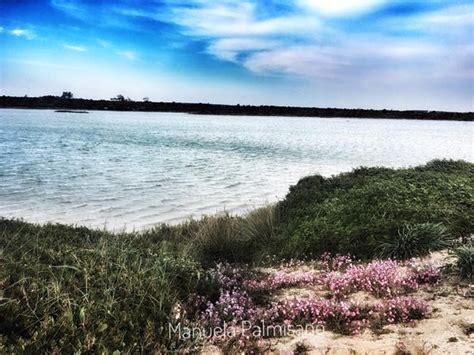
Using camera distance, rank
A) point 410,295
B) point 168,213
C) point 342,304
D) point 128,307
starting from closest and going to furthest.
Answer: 1. point 128,307
2. point 342,304
3. point 410,295
4. point 168,213

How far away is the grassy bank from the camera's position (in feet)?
15.0

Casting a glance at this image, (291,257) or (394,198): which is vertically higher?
(394,198)

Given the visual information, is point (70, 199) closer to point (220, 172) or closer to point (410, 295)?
point (220, 172)

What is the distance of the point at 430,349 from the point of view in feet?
14.6

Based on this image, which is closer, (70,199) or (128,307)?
(128,307)

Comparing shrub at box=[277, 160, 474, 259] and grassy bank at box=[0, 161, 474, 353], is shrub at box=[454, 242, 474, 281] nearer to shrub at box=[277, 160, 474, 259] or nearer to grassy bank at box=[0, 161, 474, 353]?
grassy bank at box=[0, 161, 474, 353]

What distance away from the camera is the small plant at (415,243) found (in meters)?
7.91

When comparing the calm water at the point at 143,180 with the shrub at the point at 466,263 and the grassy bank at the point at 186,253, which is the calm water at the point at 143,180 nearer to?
the grassy bank at the point at 186,253

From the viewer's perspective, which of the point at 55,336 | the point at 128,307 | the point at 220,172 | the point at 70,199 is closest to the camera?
the point at 55,336

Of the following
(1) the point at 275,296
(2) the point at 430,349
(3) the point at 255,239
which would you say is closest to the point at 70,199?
(3) the point at 255,239

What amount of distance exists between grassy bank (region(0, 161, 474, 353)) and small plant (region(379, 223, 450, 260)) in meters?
0.02

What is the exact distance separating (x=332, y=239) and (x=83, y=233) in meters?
4.93

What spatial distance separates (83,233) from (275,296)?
4.98 metres

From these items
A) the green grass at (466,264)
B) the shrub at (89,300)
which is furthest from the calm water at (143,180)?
the green grass at (466,264)
